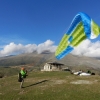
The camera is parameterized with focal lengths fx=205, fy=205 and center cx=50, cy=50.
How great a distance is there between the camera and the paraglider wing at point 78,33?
14504 millimetres

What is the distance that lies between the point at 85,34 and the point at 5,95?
20.6 metres

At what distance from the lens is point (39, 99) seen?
29.0 metres

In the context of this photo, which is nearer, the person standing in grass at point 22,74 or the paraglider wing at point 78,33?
the paraglider wing at point 78,33

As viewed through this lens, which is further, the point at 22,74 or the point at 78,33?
the point at 22,74

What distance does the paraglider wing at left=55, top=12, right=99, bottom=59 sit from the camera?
1450 centimetres

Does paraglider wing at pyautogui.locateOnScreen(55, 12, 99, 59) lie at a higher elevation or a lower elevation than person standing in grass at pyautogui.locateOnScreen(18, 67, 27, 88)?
higher

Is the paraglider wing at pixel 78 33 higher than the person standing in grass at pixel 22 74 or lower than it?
higher

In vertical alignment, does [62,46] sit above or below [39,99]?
above

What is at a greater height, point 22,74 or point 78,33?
point 78,33

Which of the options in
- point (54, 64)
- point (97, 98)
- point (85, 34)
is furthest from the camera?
point (54, 64)

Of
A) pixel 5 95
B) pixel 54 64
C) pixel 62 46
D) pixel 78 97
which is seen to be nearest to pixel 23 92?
pixel 5 95

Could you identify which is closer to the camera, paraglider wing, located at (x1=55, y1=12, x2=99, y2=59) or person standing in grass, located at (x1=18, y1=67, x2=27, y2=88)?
paraglider wing, located at (x1=55, y1=12, x2=99, y2=59)

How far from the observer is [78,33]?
16156 millimetres

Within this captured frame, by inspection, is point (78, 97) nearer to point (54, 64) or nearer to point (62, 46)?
point (62, 46)
